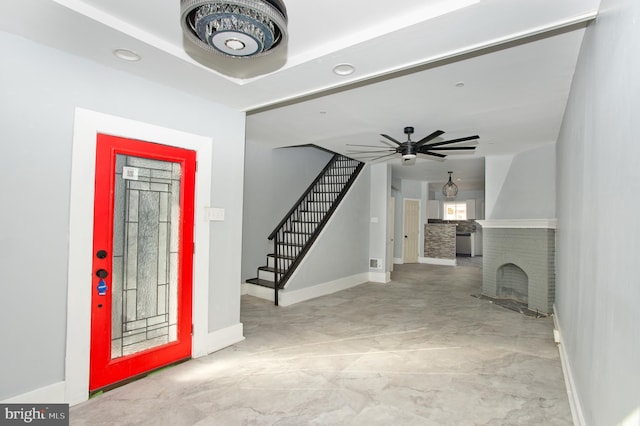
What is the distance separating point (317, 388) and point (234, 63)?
2761 millimetres

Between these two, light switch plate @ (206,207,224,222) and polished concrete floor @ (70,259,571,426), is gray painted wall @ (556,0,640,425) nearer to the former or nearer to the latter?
polished concrete floor @ (70,259,571,426)

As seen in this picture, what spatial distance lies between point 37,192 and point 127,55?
1.19m

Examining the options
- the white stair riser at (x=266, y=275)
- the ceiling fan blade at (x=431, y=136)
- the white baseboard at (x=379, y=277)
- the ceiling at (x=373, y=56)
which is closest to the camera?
the ceiling at (x=373, y=56)

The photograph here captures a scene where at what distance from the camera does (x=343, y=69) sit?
2.78m

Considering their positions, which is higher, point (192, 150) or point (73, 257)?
point (192, 150)

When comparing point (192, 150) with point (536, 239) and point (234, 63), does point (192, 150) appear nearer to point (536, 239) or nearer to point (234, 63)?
point (234, 63)

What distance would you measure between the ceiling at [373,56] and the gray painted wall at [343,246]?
8.18 ft

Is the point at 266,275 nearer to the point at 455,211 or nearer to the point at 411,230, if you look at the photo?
the point at 411,230

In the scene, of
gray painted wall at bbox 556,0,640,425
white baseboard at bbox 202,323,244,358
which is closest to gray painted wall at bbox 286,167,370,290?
white baseboard at bbox 202,323,244,358

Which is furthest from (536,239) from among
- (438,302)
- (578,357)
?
(578,357)

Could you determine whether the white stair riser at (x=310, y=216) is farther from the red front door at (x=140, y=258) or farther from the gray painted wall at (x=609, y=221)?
the gray painted wall at (x=609, y=221)

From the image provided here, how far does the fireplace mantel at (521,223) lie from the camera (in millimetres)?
5086

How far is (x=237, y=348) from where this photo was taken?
360cm

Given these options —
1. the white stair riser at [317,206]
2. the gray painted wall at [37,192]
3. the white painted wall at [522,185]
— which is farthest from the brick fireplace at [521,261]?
the gray painted wall at [37,192]
